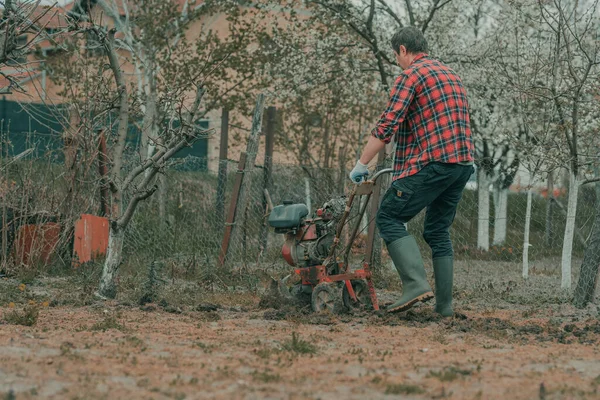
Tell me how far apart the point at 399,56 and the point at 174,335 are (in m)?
2.78

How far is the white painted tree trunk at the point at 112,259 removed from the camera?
7520 mm

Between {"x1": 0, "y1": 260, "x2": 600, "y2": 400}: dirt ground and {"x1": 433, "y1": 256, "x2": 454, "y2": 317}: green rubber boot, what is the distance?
0.37 ft

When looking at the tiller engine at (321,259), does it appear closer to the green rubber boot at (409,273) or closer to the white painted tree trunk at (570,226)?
the green rubber boot at (409,273)

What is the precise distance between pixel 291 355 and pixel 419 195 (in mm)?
1965

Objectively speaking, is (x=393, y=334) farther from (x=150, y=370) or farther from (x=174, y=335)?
(x=150, y=370)

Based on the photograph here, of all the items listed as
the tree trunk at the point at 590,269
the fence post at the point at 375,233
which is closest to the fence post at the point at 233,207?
the fence post at the point at 375,233

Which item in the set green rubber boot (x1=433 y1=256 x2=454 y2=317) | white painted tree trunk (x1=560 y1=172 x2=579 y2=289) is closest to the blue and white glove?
green rubber boot (x1=433 y1=256 x2=454 y2=317)

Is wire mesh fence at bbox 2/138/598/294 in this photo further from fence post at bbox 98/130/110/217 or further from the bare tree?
the bare tree

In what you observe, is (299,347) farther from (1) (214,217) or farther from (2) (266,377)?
(1) (214,217)

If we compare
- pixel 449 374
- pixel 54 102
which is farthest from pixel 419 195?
pixel 54 102

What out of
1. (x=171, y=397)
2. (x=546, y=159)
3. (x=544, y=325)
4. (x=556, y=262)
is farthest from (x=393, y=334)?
(x=556, y=262)

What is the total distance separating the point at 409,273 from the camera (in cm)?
655

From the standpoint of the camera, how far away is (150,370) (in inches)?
180

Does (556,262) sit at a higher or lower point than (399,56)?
lower
